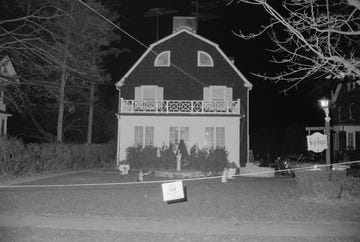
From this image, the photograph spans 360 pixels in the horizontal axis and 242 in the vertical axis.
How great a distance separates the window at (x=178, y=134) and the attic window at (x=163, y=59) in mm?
4894

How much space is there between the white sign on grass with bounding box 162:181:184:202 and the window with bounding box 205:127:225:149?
13647mm

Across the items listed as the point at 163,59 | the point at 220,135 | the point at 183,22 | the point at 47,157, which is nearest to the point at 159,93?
the point at 163,59

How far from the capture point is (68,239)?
7.80m

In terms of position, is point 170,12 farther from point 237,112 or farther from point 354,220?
point 354,220

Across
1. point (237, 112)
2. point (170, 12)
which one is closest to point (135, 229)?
point (237, 112)

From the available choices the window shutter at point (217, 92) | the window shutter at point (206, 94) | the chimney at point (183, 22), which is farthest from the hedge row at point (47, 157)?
the chimney at point (183, 22)

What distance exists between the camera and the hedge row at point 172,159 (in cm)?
2261


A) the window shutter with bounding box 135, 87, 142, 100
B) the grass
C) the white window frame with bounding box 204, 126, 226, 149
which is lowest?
the grass

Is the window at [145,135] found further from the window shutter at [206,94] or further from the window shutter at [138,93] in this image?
the window shutter at [206,94]

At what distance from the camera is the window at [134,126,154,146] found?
24844mm

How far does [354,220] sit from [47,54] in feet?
36.8

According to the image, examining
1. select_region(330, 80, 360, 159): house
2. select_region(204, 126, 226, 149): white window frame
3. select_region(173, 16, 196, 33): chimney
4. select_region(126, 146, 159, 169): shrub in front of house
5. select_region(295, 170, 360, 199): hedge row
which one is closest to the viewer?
select_region(295, 170, 360, 199): hedge row

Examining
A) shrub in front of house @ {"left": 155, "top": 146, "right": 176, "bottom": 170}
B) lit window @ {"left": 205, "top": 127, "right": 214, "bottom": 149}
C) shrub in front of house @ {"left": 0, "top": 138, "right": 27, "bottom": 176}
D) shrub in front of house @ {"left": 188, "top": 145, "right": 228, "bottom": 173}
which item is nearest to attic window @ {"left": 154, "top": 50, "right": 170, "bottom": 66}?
lit window @ {"left": 205, "top": 127, "right": 214, "bottom": 149}

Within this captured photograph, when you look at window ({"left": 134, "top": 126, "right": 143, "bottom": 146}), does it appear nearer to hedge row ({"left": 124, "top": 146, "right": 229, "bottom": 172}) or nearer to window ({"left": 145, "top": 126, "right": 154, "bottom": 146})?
window ({"left": 145, "top": 126, "right": 154, "bottom": 146})
